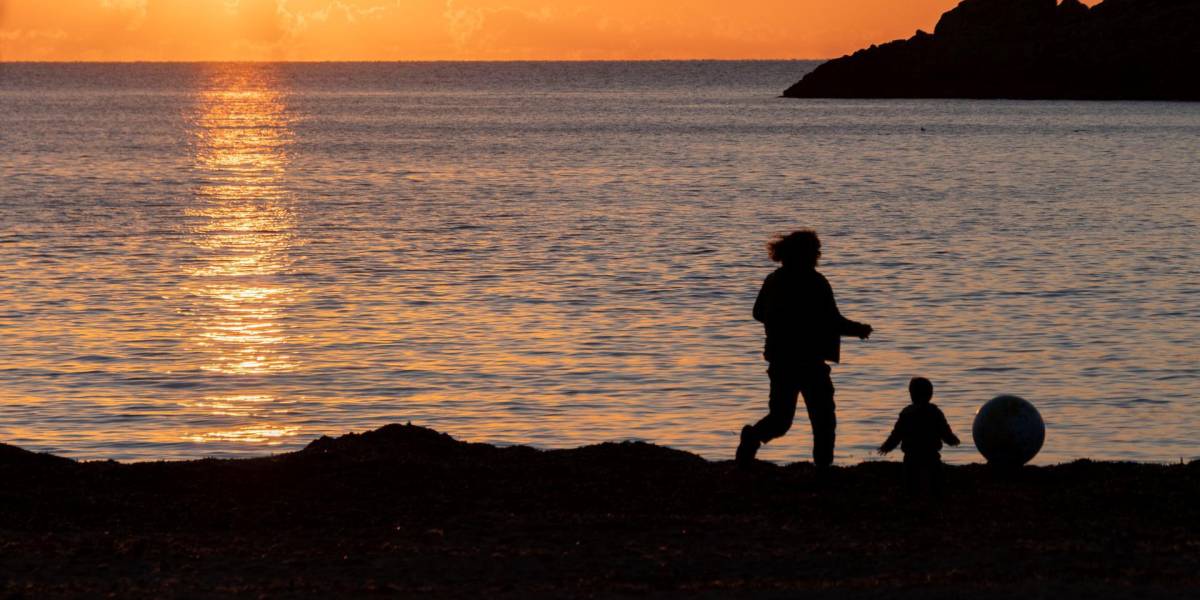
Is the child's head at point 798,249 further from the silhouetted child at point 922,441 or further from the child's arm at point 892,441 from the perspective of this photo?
the child's arm at point 892,441

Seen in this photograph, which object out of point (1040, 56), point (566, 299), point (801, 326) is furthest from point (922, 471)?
point (1040, 56)

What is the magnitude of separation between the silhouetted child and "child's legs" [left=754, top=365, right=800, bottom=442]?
0.57 m

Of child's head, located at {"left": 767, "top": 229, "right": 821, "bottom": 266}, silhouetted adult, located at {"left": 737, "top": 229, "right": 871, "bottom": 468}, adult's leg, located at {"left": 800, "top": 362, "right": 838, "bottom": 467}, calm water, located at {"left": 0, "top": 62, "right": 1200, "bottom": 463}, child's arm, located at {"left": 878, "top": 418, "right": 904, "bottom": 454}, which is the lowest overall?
calm water, located at {"left": 0, "top": 62, "right": 1200, "bottom": 463}

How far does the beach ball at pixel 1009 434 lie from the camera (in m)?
10.4

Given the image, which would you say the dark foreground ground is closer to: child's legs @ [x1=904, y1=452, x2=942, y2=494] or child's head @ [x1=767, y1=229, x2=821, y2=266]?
child's legs @ [x1=904, y1=452, x2=942, y2=494]

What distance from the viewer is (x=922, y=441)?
981 cm

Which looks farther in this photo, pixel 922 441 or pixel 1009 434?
pixel 1009 434

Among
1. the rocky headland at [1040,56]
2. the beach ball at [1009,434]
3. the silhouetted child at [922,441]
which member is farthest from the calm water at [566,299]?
the rocky headland at [1040,56]

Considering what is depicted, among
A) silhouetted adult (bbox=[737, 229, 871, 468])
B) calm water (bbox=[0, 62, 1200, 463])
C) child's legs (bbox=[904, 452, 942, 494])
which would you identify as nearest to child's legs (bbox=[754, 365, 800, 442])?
silhouetted adult (bbox=[737, 229, 871, 468])

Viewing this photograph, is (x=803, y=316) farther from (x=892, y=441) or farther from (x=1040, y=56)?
(x=1040, y=56)

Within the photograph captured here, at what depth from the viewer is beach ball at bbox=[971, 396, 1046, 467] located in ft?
34.2

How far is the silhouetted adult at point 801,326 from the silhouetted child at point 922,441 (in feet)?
1.38

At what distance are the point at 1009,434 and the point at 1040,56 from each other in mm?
144940

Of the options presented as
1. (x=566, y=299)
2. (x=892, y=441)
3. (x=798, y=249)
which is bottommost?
(x=566, y=299)
